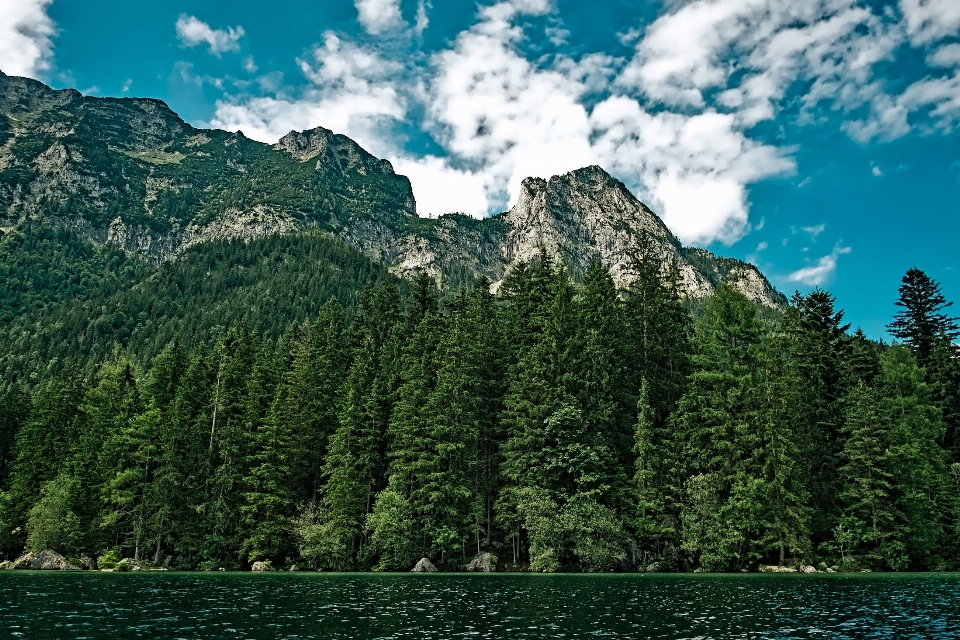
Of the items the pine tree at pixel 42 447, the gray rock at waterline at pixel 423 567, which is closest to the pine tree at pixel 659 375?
the gray rock at waterline at pixel 423 567

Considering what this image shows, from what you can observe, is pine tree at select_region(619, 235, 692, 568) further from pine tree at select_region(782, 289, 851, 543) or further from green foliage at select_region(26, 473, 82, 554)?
green foliage at select_region(26, 473, 82, 554)

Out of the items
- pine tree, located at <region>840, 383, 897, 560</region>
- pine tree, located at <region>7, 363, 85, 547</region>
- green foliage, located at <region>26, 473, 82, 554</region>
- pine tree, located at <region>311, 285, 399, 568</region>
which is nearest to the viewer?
pine tree, located at <region>840, 383, 897, 560</region>

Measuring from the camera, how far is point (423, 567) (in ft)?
193

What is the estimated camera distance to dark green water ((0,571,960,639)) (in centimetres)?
2141

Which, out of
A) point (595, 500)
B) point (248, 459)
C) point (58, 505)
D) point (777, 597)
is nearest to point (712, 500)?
point (595, 500)

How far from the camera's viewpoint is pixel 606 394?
64.8m

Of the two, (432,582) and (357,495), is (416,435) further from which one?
(432,582)

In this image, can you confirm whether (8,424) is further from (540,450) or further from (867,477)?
(867,477)

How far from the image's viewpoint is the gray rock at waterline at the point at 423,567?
5856 cm

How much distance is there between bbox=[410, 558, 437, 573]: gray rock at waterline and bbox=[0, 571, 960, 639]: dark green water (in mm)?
13790

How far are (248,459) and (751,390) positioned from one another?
50.8 meters

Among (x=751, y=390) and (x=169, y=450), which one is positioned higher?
(x=751, y=390)

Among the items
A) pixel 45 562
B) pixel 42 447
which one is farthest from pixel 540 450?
pixel 42 447

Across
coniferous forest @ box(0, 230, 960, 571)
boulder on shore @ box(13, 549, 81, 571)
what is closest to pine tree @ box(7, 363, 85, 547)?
coniferous forest @ box(0, 230, 960, 571)
